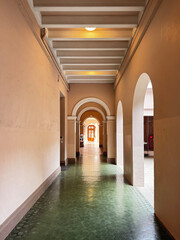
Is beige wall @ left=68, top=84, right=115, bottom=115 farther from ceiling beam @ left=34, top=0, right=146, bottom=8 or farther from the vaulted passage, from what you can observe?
ceiling beam @ left=34, top=0, right=146, bottom=8

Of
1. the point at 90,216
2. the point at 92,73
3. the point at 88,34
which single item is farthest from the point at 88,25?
the point at 92,73

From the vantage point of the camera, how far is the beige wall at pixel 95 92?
11500 millimetres

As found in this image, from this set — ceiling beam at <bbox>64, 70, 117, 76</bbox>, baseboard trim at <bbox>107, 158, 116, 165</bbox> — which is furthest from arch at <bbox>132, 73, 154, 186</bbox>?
baseboard trim at <bbox>107, 158, 116, 165</bbox>

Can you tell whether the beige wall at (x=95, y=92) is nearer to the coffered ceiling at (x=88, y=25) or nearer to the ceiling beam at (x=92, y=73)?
the ceiling beam at (x=92, y=73)

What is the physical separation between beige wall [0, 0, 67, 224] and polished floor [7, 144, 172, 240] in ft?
1.60

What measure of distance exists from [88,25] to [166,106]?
9.96 ft

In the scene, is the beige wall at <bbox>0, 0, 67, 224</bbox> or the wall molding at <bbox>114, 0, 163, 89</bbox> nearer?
the beige wall at <bbox>0, 0, 67, 224</bbox>

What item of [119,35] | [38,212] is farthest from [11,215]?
[119,35]

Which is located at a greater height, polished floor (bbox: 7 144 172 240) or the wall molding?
the wall molding

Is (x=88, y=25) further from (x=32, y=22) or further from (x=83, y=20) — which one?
(x=32, y=22)

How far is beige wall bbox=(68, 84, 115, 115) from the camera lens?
37.7ft

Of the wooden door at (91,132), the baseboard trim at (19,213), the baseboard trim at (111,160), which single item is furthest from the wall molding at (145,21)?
the wooden door at (91,132)

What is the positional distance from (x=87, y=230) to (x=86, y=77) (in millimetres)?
7922

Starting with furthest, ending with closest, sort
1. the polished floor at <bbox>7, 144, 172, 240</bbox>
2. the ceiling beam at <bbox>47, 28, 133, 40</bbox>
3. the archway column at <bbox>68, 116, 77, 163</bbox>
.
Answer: the archway column at <bbox>68, 116, 77, 163</bbox>, the ceiling beam at <bbox>47, 28, 133, 40</bbox>, the polished floor at <bbox>7, 144, 172, 240</bbox>
